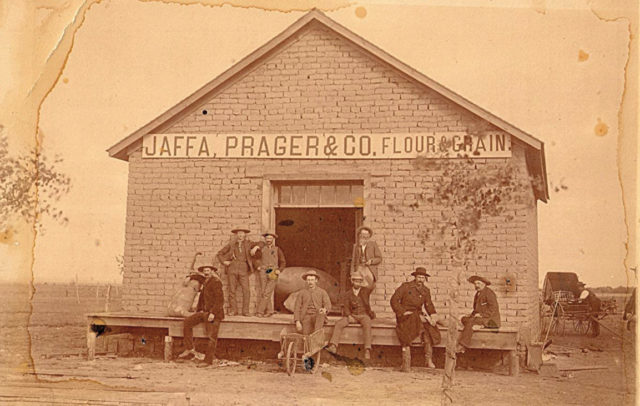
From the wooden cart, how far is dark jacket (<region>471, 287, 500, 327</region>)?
226cm

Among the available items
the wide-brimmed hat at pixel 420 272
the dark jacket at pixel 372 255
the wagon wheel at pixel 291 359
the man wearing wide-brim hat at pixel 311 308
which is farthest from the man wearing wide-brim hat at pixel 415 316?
the wagon wheel at pixel 291 359

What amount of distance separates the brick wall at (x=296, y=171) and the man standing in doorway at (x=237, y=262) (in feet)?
0.50

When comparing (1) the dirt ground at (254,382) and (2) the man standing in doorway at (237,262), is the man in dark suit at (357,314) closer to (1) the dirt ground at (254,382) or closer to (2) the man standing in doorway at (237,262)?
(1) the dirt ground at (254,382)

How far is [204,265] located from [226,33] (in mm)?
3500

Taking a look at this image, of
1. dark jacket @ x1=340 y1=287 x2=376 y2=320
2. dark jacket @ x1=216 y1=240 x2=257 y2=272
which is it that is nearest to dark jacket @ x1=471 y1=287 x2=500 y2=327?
dark jacket @ x1=340 y1=287 x2=376 y2=320

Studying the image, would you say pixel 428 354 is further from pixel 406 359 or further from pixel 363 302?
pixel 363 302

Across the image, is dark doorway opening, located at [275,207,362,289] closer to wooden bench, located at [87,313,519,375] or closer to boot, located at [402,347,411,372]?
wooden bench, located at [87,313,519,375]

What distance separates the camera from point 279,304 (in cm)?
1066

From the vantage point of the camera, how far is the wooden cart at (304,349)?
872 cm

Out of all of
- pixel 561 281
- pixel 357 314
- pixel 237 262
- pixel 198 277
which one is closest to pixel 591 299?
pixel 561 281

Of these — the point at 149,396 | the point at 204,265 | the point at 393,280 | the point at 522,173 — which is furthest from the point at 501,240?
the point at 149,396

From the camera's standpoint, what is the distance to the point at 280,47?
9781mm

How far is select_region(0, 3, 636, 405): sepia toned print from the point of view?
865 cm

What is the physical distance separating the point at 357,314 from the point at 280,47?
425cm
